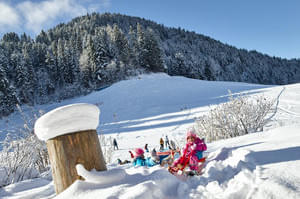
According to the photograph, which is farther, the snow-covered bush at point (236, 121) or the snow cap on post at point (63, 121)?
the snow-covered bush at point (236, 121)

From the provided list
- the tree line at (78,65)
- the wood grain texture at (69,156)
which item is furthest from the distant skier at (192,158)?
the tree line at (78,65)

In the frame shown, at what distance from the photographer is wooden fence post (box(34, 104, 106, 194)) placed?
5.34 feet

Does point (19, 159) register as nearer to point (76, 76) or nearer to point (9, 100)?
point (9, 100)

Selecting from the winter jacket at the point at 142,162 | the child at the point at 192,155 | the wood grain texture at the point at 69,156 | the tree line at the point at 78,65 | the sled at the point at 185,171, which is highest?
the tree line at the point at 78,65

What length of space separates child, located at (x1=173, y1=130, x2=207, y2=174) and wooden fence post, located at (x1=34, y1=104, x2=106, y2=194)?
44.5 inches

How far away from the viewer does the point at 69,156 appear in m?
1.63

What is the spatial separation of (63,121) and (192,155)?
5.36ft

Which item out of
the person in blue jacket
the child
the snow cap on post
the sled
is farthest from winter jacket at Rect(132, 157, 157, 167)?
the snow cap on post

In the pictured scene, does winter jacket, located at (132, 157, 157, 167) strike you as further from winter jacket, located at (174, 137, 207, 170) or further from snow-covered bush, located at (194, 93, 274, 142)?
snow-covered bush, located at (194, 93, 274, 142)

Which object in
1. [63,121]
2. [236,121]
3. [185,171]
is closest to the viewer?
[63,121]

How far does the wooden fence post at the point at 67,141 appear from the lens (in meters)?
1.63

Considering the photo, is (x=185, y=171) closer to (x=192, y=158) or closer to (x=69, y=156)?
(x=192, y=158)

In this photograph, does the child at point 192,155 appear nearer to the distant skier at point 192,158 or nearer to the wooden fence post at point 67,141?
the distant skier at point 192,158

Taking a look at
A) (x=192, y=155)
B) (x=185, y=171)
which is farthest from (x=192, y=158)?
(x=185, y=171)
